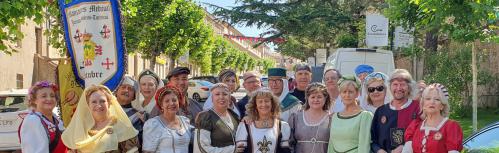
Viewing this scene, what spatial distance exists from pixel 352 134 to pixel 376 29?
1157 cm

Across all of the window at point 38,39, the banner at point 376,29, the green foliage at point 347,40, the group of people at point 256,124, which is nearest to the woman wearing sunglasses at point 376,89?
the group of people at point 256,124

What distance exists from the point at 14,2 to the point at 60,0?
283 centimetres

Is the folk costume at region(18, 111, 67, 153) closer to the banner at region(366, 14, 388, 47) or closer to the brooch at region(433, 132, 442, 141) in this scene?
the brooch at region(433, 132, 442, 141)

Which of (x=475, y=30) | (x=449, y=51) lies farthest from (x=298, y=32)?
(x=475, y=30)

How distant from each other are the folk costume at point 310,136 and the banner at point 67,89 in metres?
2.40

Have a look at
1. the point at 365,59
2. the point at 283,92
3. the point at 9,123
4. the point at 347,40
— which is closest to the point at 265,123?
the point at 283,92

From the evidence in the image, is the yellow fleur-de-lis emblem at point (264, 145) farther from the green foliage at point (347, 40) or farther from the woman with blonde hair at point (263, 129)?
the green foliage at point (347, 40)

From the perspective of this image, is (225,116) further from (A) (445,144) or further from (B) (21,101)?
(B) (21,101)

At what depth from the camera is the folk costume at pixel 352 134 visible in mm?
4766

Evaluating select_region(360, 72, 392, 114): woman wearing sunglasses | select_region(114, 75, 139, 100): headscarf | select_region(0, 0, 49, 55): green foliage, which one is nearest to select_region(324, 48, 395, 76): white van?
select_region(0, 0, 49, 55): green foliage

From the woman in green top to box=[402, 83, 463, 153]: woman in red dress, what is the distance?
0.50 metres

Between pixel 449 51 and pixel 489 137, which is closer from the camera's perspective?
pixel 489 137

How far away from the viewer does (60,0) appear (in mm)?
5336

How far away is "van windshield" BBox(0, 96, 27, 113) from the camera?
10.4 metres
